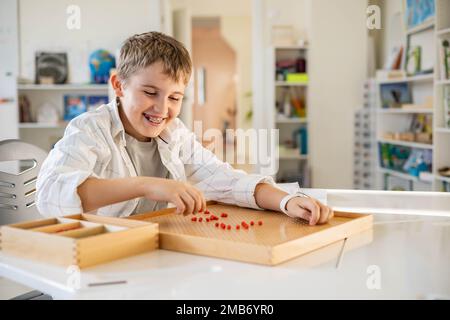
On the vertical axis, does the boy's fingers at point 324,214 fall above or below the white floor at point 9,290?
above

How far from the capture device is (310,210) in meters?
1.11

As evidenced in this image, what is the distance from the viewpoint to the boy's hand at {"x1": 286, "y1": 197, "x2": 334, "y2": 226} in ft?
3.55

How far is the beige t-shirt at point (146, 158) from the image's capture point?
1.53m

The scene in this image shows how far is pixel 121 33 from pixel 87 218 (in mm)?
4997

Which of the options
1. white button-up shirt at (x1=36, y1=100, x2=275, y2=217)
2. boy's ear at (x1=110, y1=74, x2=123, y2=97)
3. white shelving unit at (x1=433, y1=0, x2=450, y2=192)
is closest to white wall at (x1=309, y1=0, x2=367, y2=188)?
white shelving unit at (x1=433, y1=0, x2=450, y2=192)

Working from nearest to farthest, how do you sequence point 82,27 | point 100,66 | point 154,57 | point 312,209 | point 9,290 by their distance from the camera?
point 312,209 < point 9,290 < point 154,57 < point 100,66 < point 82,27

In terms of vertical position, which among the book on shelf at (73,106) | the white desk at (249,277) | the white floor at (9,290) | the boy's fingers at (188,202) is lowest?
the white floor at (9,290)

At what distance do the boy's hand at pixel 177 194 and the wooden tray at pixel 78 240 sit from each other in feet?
0.32

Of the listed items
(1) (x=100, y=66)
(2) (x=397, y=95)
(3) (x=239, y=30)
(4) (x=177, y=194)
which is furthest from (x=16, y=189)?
(3) (x=239, y=30)

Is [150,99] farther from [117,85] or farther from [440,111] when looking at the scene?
[440,111]

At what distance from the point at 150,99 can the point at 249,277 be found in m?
0.71

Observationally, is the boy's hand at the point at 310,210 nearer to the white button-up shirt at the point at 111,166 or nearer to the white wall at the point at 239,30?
the white button-up shirt at the point at 111,166

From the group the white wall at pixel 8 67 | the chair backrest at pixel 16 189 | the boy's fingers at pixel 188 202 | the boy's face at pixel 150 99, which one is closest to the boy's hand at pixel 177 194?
the boy's fingers at pixel 188 202
